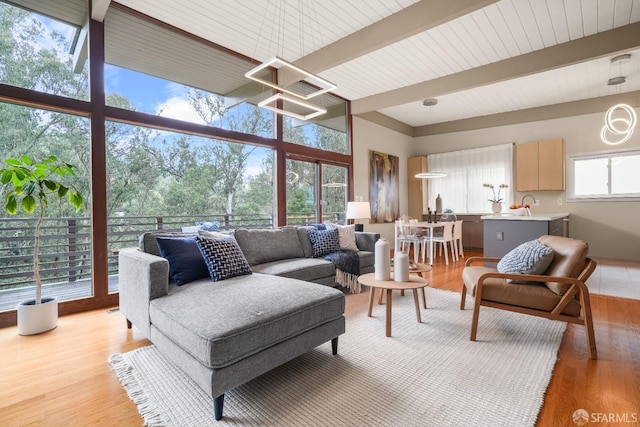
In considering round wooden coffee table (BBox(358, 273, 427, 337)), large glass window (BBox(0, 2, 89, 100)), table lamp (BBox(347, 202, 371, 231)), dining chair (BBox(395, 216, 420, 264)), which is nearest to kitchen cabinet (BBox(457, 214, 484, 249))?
dining chair (BBox(395, 216, 420, 264))

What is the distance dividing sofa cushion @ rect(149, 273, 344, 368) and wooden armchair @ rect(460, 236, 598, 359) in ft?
4.09

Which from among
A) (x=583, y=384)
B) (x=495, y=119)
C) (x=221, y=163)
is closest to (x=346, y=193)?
(x=221, y=163)

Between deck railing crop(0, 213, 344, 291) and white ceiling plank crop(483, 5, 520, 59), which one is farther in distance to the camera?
white ceiling plank crop(483, 5, 520, 59)

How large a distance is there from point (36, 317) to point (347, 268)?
2956mm

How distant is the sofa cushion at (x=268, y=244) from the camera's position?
129 inches

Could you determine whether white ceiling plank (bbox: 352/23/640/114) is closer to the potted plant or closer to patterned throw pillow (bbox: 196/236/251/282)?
patterned throw pillow (bbox: 196/236/251/282)

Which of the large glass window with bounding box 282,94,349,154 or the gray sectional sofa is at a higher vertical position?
the large glass window with bounding box 282,94,349,154

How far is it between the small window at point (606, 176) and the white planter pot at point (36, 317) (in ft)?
27.3

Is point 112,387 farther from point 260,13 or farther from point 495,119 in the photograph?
point 495,119

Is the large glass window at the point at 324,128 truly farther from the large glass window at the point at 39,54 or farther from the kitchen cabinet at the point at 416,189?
the large glass window at the point at 39,54

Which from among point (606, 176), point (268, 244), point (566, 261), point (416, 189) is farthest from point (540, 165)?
point (268, 244)

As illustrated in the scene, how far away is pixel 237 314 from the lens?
1663mm

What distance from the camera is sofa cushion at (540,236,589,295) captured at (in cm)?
219

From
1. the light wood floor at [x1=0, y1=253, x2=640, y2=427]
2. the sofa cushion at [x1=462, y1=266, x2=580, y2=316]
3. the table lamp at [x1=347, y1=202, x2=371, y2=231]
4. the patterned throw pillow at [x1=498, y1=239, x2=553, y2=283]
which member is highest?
the table lamp at [x1=347, y1=202, x2=371, y2=231]
